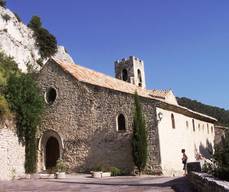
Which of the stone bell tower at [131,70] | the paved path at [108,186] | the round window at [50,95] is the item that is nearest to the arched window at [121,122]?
the round window at [50,95]

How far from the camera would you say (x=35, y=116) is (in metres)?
25.6

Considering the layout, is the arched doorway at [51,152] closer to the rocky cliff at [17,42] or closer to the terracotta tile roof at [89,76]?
the terracotta tile roof at [89,76]

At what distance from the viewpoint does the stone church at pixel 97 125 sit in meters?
24.5

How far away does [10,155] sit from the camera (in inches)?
899

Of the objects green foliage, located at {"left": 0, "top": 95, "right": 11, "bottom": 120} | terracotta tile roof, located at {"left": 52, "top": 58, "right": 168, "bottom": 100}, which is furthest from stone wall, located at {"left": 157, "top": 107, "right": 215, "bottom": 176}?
green foliage, located at {"left": 0, "top": 95, "right": 11, "bottom": 120}

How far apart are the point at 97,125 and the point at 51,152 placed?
4.42 metres

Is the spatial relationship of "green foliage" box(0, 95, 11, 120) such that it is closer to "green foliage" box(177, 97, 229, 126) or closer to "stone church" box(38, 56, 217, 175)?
"stone church" box(38, 56, 217, 175)

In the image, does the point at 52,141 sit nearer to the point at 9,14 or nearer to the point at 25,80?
the point at 25,80

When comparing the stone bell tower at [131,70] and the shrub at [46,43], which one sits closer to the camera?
the stone bell tower at [131,70]

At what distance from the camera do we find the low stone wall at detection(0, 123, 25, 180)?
71.1 feet

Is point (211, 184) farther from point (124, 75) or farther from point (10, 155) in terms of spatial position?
point (124, 75)

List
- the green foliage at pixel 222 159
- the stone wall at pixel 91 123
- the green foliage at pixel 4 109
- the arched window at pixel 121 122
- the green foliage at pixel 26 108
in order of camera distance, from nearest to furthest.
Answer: the green foliage at pixel 222 159
the green foliage at pixel 4 109
the green foliage at pixel 26 108
the stone wall at pixel 91 123
the arched window at pixel 121 122

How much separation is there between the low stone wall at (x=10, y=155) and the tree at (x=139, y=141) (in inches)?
287

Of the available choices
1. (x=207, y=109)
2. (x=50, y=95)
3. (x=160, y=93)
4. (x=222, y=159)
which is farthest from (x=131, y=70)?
(x=222, y=159)
